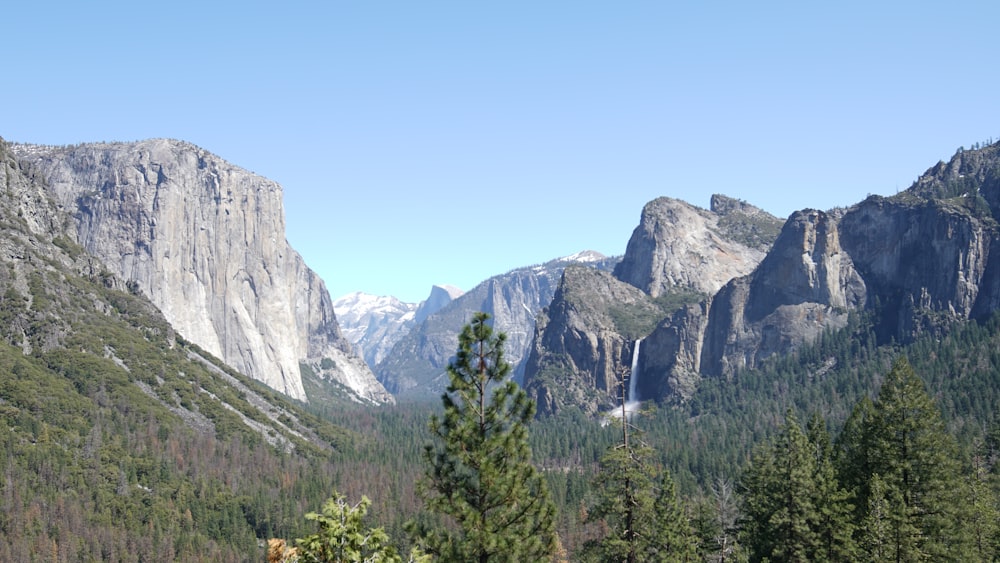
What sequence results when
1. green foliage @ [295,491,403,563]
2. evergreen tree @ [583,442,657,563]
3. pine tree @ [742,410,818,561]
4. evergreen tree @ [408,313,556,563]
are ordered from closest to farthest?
green foliage @ [295,491,403,563], evergreen tree @ [408,313,556,563], evergreen tree @ [583,442,657,563], pine tree @ [742,410,818,561]

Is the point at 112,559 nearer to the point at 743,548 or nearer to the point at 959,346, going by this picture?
the point at 743,548

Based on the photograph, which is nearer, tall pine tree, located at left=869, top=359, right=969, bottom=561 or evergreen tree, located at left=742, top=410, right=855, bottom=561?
tall pine tree, located at left=869, top=359, right=969, bottom=561

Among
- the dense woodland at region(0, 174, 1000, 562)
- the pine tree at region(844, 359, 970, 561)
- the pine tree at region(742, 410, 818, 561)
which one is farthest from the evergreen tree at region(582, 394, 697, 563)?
the pine tree at region(844, 359, 970, 561)

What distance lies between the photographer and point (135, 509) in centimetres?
13562

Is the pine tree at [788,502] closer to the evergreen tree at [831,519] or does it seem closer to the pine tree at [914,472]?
the evergreen tree at [831,519]

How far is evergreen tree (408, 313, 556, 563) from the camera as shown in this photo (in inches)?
1200

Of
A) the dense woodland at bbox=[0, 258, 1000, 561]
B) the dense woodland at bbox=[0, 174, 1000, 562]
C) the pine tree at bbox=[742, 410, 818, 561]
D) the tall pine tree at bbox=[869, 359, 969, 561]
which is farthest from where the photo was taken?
the pine tree at bbox=[742, 410, 818, 561]

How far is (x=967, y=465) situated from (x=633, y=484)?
1892 inches

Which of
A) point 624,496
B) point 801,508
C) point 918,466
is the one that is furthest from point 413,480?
point 624,496

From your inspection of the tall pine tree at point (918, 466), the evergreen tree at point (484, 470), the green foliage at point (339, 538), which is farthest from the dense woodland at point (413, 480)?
the green foliage at point (339, 538)

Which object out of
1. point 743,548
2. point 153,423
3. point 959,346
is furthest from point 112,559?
point 959,346

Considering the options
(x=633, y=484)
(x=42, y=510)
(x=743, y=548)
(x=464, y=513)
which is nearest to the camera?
(x=464, y=513)

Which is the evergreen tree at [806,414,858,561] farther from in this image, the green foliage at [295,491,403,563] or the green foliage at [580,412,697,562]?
the green foliage at [295,491,403,563]

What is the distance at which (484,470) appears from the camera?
3119 cm
